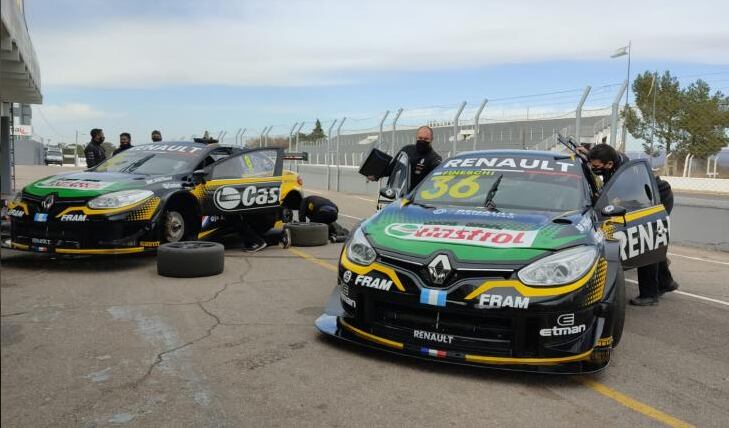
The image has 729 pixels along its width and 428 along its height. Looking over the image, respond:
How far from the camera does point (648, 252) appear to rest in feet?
19.4

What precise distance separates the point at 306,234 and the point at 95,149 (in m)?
5.57

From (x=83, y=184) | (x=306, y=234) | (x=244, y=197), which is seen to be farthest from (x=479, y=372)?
(x=306, y=234)

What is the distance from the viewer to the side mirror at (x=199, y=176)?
26.0ft

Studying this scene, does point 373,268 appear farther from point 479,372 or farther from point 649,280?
point 649,280

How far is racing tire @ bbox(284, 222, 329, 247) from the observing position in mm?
9344

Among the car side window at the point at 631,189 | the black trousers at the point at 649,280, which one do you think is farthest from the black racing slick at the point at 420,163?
the black trousers at the point at 649,280

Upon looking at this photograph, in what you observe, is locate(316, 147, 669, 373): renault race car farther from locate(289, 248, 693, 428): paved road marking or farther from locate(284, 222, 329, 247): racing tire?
locate(284, 222, 329, 247): racing tire

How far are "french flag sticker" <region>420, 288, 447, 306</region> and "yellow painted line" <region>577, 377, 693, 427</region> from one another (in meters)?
1.08

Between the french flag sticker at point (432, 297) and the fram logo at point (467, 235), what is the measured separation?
40 cm

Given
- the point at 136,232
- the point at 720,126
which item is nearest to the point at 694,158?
the point at 720,126

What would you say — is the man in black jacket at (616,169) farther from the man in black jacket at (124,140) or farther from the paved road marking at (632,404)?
the man in black jacket at (124,140)

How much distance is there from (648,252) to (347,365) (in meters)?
3.48

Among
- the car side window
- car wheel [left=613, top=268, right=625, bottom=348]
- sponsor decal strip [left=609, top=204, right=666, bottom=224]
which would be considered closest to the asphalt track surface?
car wheel [left=613, top=268, right=625, bottom=348]

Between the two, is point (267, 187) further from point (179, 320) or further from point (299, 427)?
point (299, 427)
